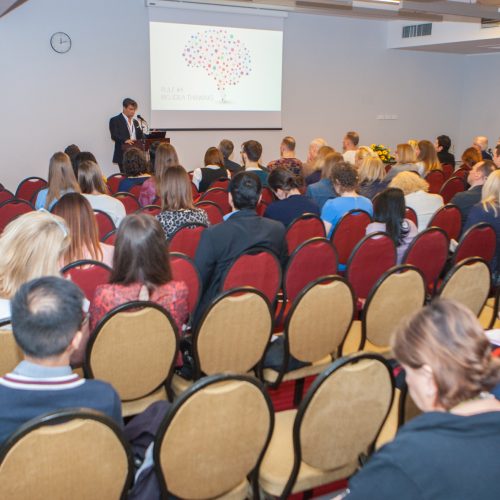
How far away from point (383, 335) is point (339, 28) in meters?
10.6

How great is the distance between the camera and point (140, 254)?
9.10 ft

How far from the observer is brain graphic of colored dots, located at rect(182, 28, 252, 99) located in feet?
35.0

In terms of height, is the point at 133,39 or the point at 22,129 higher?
the point at 133,39

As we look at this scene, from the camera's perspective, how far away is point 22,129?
9594 millimetres

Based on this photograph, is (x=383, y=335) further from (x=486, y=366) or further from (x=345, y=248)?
(x=486, y=366)

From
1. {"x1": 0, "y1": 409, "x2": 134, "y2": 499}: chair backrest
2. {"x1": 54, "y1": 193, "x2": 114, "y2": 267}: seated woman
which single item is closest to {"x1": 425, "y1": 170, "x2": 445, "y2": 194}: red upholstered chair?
{"x1": 54, "y1": 193, "x2": 114, "y2": 267}: seated woman

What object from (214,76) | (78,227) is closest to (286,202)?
(78,227)

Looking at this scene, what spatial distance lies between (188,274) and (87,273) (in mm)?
602

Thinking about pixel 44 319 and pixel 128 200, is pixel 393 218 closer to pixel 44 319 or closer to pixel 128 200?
pixel 128 200

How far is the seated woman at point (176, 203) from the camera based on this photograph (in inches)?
178

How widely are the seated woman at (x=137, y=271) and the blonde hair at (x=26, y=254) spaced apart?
282mm

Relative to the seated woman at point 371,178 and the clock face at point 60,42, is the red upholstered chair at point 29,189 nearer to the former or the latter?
the clock face at point 60,42

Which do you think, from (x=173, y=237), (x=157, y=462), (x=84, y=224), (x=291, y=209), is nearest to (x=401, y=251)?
(x=291, y=209)

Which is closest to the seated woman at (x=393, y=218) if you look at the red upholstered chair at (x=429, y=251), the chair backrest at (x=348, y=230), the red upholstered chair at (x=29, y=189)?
the red upholstered chair at (x=429, y=251)
